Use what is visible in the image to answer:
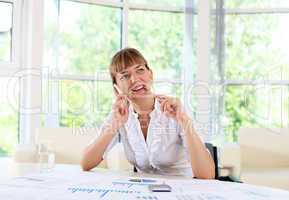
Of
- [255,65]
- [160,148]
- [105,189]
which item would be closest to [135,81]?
[160,148]

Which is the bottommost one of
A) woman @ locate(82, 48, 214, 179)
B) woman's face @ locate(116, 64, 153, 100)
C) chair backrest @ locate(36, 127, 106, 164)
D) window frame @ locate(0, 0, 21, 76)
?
chair backrest @ locate(36, 127, 106, 164)

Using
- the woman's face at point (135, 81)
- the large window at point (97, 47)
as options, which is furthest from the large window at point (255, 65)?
the woman's face at point (135, 81)

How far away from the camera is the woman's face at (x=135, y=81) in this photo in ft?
6.61

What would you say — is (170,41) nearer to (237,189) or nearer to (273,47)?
(273,47)

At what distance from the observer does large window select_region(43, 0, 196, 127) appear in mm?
4086

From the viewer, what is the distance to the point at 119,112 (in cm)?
191

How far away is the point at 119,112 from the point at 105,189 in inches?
27.8

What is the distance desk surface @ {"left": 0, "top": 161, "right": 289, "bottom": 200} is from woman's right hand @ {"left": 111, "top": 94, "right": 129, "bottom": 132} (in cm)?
41

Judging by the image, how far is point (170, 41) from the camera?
450 cm

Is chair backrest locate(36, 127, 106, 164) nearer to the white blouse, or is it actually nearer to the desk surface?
the white blouse

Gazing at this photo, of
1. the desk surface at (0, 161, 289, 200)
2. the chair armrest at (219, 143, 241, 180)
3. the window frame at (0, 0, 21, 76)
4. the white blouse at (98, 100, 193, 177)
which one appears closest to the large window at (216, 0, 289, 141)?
the chair armrest at (219, 143, 241, 180)

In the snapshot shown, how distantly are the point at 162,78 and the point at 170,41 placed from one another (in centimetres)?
42

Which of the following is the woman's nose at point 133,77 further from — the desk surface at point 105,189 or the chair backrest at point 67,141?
the chair backrest at point 67,141

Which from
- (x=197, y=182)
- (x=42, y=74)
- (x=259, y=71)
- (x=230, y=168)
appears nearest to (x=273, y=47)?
(x=259, y=71)
